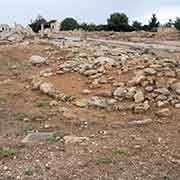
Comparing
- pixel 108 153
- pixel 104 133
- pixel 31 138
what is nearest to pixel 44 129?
pixel 31 138

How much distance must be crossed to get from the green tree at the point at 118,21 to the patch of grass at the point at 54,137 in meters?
25.6

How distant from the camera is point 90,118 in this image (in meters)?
6.87

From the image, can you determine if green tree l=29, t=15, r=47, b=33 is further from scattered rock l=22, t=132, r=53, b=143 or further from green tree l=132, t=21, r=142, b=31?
scattered rock l=22, t=132, r=53, b=143

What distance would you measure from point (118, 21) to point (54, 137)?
26379 mm

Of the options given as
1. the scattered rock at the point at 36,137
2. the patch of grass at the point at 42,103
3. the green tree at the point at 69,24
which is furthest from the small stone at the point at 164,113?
the green tree at the point at 69,24

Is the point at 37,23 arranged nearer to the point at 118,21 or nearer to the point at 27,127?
the point at 118,21

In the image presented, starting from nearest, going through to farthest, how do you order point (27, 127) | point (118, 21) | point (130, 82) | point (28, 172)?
point (28, 172), point (27, 127), point (130, 82), point (118, 21)

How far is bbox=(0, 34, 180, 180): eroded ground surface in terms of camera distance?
5145mm

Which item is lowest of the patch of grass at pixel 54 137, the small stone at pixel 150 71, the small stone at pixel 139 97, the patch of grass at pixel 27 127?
the patch of grass at pixel 27 127

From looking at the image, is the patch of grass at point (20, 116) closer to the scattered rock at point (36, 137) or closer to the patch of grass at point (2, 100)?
the patch of grass at point (2, 100)

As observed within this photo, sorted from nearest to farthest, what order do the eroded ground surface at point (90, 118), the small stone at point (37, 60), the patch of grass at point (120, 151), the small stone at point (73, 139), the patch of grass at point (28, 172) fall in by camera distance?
the patch of grass at point (28, 172) → the eroded ground surface at point (90, 118) → the patch of grass at point (120, 151) → the small stone at point (73, 139) → the small stone at point (37, 60)

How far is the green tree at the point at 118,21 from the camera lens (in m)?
31.3

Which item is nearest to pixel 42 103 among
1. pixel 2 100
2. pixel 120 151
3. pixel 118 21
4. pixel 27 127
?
pixel 2 100

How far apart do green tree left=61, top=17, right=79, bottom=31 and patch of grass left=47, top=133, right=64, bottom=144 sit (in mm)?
27211
